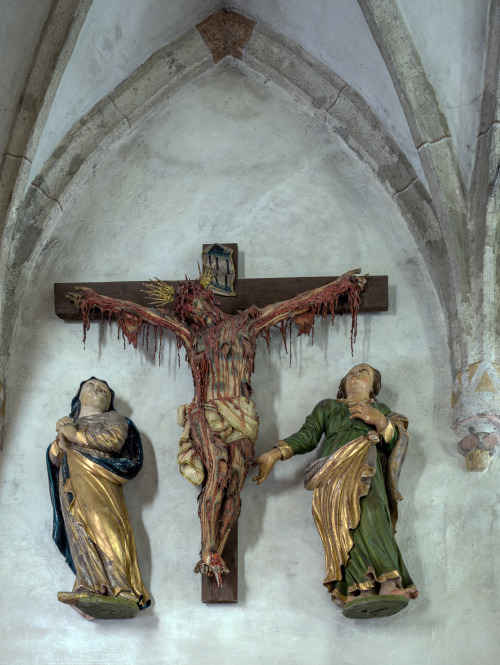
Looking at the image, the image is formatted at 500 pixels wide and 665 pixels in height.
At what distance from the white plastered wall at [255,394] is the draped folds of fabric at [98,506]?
0.24 metres

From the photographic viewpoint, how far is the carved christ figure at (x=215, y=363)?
7113 mm

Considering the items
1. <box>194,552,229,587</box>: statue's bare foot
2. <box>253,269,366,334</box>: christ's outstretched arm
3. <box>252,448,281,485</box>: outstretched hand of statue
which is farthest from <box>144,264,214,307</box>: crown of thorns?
<box>194,552,229,587</box>: statue's bare foot

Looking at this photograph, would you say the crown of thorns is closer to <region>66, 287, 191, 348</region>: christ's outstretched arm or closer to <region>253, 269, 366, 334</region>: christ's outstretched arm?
<region>66, 287, 191, 348</region>: christ's outstretched arm

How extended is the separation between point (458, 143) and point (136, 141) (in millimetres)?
2180

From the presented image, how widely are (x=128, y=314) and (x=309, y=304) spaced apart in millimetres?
1125

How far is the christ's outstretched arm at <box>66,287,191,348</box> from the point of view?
7.68 metres

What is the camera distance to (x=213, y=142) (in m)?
8.43

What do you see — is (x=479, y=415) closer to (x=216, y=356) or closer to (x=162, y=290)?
(x=216, y=356)

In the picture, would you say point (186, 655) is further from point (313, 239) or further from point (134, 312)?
point (313, 239)

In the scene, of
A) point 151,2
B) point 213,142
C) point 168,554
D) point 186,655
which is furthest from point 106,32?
point 186,655

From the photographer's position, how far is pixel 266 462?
7.18 metres

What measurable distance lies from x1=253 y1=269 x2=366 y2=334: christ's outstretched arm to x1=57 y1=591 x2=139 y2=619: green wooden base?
1.84 meters

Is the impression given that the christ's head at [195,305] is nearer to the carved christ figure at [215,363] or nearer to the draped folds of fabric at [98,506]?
the carved christ figure at [215,363]

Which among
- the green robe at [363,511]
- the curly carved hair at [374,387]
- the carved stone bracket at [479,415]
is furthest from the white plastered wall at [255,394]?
the green robe at [363,511]
